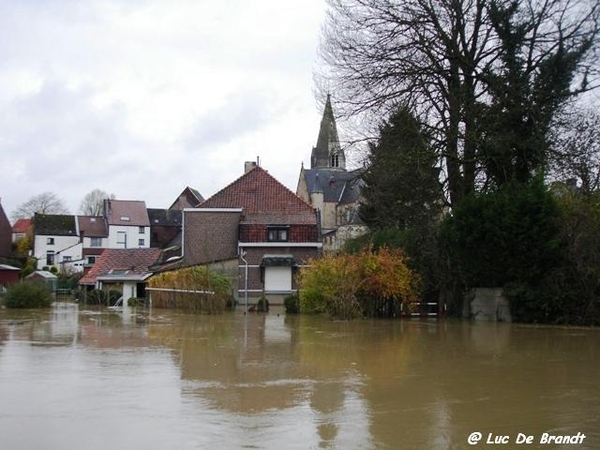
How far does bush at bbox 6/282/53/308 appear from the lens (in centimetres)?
3128

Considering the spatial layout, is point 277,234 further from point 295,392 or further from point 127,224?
point 127,224

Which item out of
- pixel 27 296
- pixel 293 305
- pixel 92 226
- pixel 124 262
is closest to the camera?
pixel 293 305

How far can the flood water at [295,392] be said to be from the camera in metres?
6.28

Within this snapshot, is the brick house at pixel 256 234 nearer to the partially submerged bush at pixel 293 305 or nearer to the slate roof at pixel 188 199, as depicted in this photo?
the partially submerged bush at pixel 293 305

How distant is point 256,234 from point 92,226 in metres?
49.4

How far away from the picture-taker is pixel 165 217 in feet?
Result: 280

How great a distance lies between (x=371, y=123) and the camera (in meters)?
24.4

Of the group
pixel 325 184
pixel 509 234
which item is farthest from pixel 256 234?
pixel 325 184

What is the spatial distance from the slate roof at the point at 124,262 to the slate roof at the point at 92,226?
30.8 metres

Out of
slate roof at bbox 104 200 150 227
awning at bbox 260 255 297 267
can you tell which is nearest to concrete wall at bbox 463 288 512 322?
awning at bbox 260 255 297 267

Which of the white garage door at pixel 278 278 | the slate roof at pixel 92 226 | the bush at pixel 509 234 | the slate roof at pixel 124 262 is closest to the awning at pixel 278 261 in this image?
the white garage door at pixel 278 278

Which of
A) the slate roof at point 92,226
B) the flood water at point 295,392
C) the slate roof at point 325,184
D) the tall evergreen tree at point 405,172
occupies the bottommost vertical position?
the flood water at point 295,392

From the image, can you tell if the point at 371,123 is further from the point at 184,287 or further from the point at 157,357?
the point at 157,357

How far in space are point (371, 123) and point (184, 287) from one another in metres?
10.3
